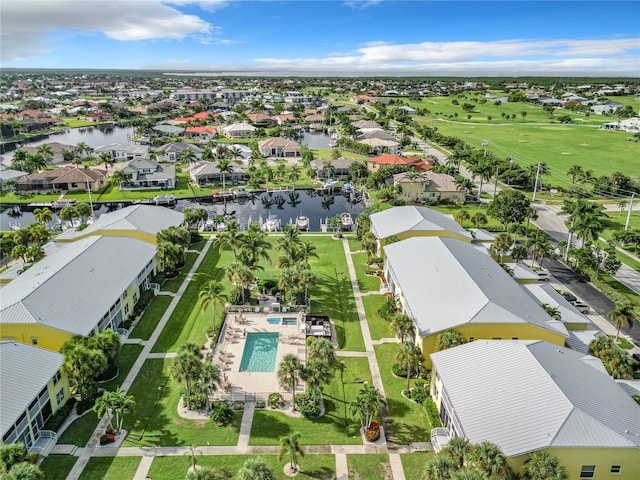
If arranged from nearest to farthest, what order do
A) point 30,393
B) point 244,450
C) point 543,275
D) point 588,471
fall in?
point 588,471, point 30,393, point 244,450, point 543,275

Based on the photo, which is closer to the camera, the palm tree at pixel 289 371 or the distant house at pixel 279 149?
the palm tree at pixel 289 371

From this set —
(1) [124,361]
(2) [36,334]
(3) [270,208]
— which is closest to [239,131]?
(3) [270,208]

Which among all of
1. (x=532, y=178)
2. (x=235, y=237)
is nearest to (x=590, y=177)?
(x=532, y=178)

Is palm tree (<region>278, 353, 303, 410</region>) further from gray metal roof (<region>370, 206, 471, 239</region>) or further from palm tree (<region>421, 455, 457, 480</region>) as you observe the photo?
gray metal roof (<region>370, 206, 471, 239</region>)

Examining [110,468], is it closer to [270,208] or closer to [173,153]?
[270,208]

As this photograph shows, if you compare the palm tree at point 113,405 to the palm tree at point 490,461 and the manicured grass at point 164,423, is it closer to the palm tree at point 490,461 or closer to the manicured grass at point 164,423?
the manicured grass at point 164,423

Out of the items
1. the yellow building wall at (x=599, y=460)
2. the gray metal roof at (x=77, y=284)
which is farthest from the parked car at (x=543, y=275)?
the gray metal roof at (x=77, y=284)
